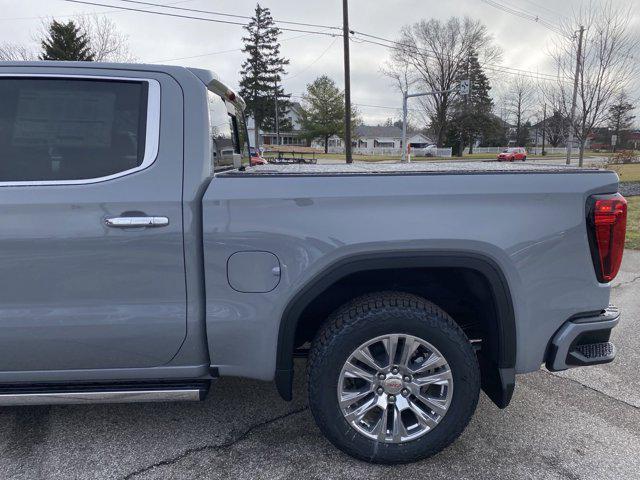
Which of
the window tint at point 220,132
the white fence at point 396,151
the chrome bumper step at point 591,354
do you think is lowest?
the chrome bumper step at point 591,354

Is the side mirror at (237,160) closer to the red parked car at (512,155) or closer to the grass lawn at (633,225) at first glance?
the grass lawn at (633,225)

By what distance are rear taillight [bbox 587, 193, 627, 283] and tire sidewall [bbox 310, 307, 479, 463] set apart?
31.7 inches

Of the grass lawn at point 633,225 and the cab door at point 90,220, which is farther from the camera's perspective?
the grass lawn at point 633,225

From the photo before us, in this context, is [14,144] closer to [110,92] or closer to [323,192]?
[110,92]

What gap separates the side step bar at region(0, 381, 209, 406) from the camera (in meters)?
2.25


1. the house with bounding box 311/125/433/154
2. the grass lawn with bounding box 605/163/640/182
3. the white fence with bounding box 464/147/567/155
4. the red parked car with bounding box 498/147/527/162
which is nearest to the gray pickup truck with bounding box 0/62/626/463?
the grass lawn with bounding box 605/163/640/182

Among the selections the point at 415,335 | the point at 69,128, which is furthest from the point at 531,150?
the point at 69,128

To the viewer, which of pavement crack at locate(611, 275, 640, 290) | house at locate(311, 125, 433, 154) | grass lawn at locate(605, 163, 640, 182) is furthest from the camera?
house at locate(311, 125, 433, 154)

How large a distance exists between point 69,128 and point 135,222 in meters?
0.60

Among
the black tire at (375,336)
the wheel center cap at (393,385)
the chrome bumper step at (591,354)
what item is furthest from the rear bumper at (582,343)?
the wheel center cap at (393,385)

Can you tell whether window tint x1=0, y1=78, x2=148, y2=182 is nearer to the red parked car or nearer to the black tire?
the black tire

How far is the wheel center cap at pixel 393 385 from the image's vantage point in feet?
7.78

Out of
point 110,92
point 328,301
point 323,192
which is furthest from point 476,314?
point 110,92

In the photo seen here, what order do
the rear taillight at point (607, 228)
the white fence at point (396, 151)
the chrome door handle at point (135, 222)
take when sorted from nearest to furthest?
the chrome door handle at point (135, 222) < the rear taillight at point (607, 228) < the white fence at point (396, 151)
